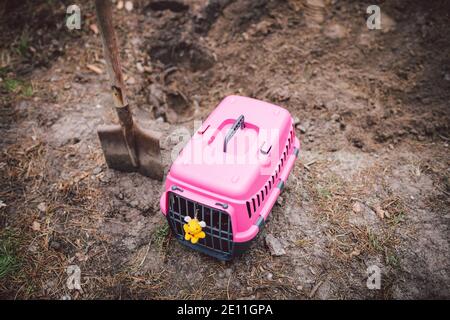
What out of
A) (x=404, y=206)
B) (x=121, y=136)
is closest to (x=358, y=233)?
(x=404, y=206)

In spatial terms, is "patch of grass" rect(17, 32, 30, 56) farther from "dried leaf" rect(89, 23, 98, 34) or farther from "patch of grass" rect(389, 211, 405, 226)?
"patch of grass" rect(389, 211, 405, 226)

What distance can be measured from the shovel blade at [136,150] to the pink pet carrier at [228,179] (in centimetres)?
43

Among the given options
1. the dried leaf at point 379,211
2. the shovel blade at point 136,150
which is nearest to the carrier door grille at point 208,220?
the shovel blade at point 136,150

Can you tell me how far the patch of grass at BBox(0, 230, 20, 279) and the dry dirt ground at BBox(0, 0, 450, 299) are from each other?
10 mm

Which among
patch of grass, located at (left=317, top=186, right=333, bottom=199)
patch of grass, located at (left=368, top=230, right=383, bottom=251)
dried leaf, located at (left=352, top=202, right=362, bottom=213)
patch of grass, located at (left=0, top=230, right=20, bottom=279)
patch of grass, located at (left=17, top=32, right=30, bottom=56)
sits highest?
patch of grass, located at (left=17, top=32, right=30, bottom=56)

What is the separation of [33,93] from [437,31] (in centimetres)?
338

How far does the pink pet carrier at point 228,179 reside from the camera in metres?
1.92

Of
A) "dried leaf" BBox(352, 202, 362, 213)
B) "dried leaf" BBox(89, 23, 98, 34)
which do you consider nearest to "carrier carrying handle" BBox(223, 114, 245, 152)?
"dried leaf" BBox(352, 202, 362, 213)

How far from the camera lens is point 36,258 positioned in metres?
2.26

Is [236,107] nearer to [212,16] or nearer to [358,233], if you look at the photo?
[358,233]

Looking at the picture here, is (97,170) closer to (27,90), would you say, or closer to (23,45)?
(27,90)

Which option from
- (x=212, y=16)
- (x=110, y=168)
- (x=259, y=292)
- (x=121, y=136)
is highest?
(x=212, y=16)

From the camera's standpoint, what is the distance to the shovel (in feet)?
7.41

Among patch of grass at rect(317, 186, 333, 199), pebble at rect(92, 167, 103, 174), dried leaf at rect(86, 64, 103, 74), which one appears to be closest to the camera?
patch of grass at rect(317, 186, 333, 199)
